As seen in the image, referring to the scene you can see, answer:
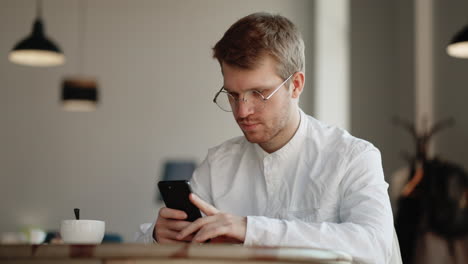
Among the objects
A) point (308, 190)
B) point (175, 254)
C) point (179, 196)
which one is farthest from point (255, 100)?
point (175, 254)

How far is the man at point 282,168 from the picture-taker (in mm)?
1550

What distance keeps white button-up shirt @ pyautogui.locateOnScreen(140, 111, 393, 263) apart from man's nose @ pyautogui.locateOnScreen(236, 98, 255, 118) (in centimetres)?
20

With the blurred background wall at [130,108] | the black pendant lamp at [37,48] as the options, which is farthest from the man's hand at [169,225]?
Answer: the blurred background wall at [130,108]

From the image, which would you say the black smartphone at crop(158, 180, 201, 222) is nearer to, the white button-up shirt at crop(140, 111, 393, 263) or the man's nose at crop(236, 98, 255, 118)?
the white button-up shirt at crop(140, 111, 393, 263)

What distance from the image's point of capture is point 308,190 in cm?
186

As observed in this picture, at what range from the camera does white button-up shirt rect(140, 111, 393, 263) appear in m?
1.50

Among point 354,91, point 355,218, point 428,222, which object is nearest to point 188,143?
point 354,91

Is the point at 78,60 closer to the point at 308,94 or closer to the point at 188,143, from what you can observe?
the point at 188,143

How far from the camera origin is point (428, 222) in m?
Answer: 5.02

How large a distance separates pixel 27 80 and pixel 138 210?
181 cm

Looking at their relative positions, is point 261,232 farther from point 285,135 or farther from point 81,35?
point 81,35

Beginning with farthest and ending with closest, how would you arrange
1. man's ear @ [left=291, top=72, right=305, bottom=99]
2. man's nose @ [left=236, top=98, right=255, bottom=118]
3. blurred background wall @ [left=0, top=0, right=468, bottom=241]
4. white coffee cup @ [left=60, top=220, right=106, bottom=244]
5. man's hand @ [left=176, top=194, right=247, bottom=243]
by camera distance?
1. blurred background wall @ [left=0, top=0, right=468, bottom=241]
2. man's ear @ [left=291, top=72, right=305, bottom=99]
3. man's nose @ [left=236, top=98, right=255, bottom=118]
4. white coffee cup @ [left=60, top=220, right=106, bottom=244]
5. man's hand @ [left=176, top=194, right=247, bottom=243]

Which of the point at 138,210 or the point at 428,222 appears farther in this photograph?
the point at 138,210

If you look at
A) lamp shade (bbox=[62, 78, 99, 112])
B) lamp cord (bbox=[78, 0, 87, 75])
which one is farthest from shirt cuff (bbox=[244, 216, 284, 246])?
lamp cord (bbox=[78, 0, 87, 75])
